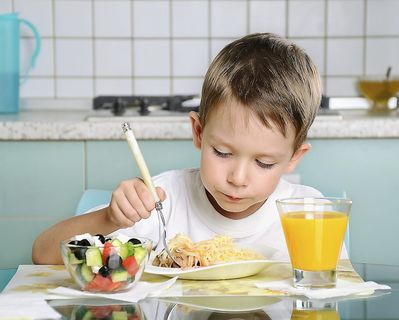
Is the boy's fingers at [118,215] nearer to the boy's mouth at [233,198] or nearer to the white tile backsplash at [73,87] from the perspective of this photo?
the boy's mouth at [233,198]

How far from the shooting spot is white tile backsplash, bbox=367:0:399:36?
2.87 meters

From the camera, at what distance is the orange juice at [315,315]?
98 cm

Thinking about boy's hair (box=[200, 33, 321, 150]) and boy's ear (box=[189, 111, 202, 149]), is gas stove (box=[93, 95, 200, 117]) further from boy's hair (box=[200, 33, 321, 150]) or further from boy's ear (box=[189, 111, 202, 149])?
boy's hair (box=[200, 33, 321, 150])

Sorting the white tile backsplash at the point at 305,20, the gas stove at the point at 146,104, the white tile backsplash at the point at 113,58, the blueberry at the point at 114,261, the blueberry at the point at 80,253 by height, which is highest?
the white tile backsplash at the point at 305,20

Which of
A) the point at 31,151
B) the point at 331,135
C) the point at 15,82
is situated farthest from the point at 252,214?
the point at 15,82

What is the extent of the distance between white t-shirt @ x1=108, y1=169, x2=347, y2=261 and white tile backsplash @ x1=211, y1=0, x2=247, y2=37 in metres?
1.24

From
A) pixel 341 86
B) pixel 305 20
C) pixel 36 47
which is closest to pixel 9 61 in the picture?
pixel 36 47

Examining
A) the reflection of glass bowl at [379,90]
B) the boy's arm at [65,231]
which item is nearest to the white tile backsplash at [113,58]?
the reflection of glass bowl at [379,90]

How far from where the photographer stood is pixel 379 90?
109 inches

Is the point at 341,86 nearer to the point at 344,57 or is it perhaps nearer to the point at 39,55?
the point at 344,57

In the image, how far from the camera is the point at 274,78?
4.75 feet

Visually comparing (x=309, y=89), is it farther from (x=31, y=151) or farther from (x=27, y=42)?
(x=27, y=42)

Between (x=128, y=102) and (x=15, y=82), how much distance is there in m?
0.39

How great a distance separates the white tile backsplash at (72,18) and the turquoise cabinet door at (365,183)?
101cm
